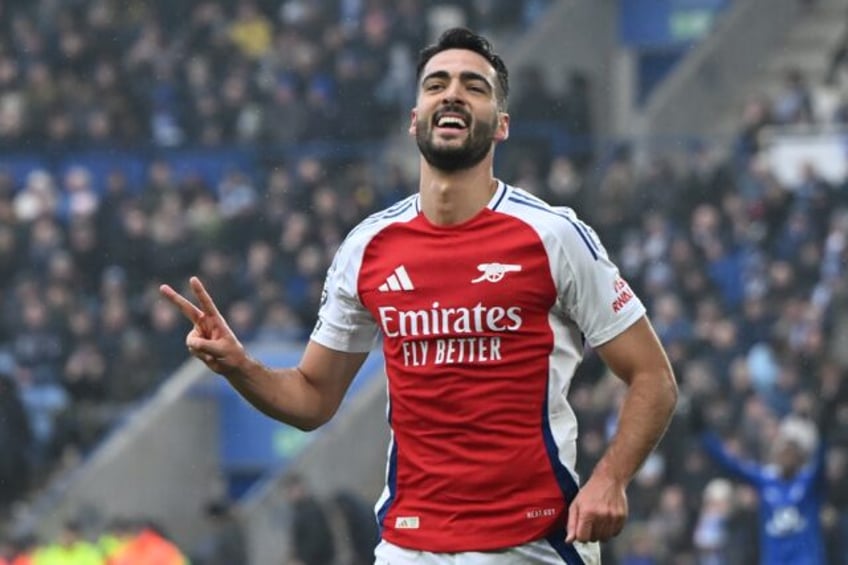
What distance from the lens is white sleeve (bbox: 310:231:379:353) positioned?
5809 mm

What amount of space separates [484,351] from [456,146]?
50cm

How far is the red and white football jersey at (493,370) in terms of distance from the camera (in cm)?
547

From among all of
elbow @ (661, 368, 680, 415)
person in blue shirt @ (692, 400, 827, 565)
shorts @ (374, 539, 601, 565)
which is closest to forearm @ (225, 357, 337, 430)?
shorts @ (374, 539, 601, 565)

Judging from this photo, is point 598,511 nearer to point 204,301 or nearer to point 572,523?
point 572,523

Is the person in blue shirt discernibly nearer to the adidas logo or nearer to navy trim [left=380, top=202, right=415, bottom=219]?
navy trim [left=380, top=202, right=415, bottom=219]

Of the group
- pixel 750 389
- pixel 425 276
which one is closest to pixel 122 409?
pixel 750 389

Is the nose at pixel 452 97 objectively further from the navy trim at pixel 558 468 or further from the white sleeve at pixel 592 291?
the navy trim at pixel 558 468

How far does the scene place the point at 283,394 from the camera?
5758 millimetres

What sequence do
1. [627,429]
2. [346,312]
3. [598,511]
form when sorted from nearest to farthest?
[598,511]
[627,429]
[346,312]

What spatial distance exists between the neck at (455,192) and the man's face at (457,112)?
4cm

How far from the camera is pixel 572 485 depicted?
5.51 metres

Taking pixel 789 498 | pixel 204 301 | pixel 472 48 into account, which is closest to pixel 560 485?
pixel 204 301

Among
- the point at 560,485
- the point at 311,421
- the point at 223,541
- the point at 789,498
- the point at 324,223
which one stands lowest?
the point at 560,485

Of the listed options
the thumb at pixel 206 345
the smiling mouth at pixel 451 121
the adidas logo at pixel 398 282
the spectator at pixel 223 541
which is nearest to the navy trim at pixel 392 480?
the adidas logo at pixel 398 282
